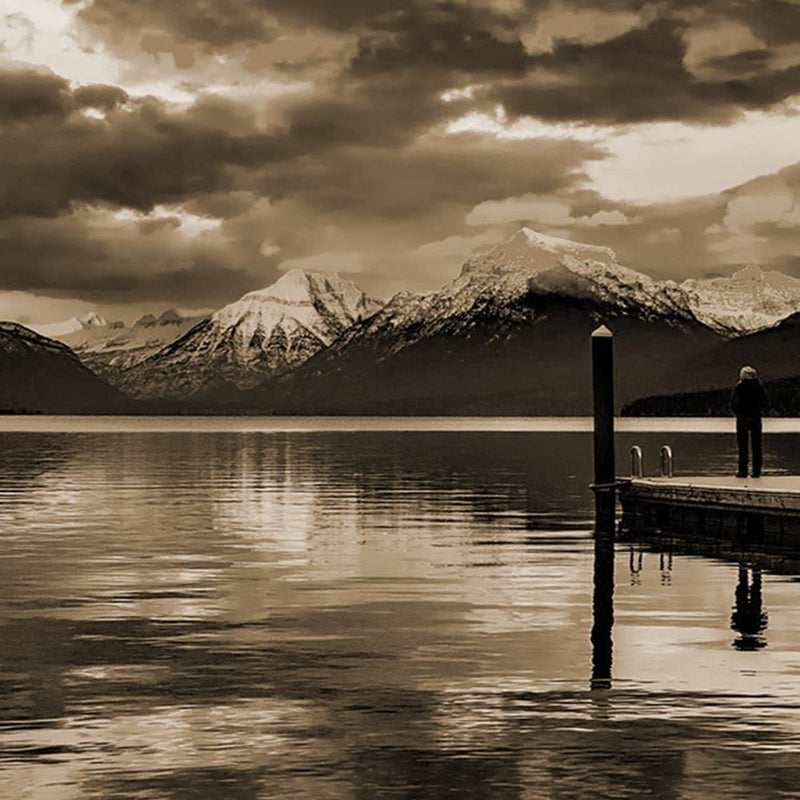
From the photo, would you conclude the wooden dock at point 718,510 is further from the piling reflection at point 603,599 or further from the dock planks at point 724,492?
the piling reflection at point 603,599

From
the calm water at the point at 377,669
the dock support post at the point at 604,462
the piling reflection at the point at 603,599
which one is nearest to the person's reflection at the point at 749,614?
the calm water at the point at 377,669

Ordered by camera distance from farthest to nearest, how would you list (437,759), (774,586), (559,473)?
1. (559,473)
2. (774,586)
3. (437,759)

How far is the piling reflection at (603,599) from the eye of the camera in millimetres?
24930

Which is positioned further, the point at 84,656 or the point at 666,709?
the point at 84,656

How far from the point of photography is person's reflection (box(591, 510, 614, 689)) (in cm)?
2477

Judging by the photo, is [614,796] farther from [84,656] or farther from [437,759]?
[84,656]

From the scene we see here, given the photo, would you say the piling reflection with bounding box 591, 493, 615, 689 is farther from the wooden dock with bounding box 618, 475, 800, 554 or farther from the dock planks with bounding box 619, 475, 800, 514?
the dock planks with bounding box 619, 475, 800, 514

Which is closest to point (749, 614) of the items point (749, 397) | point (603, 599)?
point (603, 599)

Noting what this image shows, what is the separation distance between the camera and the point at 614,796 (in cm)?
1677

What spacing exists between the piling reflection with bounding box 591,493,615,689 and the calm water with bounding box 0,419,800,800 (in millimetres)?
244

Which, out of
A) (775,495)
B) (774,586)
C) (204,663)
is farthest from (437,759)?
(775,495)

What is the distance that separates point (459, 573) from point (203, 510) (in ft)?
87.7

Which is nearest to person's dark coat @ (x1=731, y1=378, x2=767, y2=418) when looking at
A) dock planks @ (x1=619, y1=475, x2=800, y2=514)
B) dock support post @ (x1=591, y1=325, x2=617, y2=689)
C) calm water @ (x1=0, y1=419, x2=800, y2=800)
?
dock planks @ (x1=619, y1=475, x2=800, y2=514)

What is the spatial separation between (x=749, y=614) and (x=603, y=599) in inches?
155
